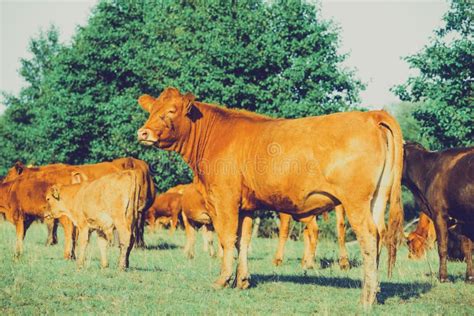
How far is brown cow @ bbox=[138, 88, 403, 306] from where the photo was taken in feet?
29.9

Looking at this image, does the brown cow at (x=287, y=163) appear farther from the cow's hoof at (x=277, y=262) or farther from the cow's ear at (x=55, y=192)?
the cow's hoof at (x=277, y=262)

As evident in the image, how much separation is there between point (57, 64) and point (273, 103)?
49.1ft

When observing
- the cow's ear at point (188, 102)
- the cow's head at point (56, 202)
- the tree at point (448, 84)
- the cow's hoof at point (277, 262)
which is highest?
the tree at point (448, 84)

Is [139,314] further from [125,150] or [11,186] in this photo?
[125,150]

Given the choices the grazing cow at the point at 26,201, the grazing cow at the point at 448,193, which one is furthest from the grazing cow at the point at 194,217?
the grazing cow at the point at 448,193

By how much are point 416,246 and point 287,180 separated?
10.7 metres

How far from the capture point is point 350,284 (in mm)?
11742

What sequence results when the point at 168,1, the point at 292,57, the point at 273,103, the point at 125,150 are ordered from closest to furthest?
the point at 273,103, the point at 292,57, the point at 125,150, the point at 168,1

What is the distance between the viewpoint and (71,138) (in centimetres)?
3591

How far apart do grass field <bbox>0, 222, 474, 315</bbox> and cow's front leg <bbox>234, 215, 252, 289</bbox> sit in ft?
1.01

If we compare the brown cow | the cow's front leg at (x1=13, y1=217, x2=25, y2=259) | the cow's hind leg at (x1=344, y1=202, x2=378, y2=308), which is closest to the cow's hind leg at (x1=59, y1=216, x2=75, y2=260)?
the cow's front leg at (x1=13, y1=217, x2=25, y2=259)

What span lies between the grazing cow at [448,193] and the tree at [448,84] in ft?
31.3

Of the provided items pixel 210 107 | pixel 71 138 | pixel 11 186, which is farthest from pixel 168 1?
pixel 210 107

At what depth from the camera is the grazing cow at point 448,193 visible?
1298 cm
